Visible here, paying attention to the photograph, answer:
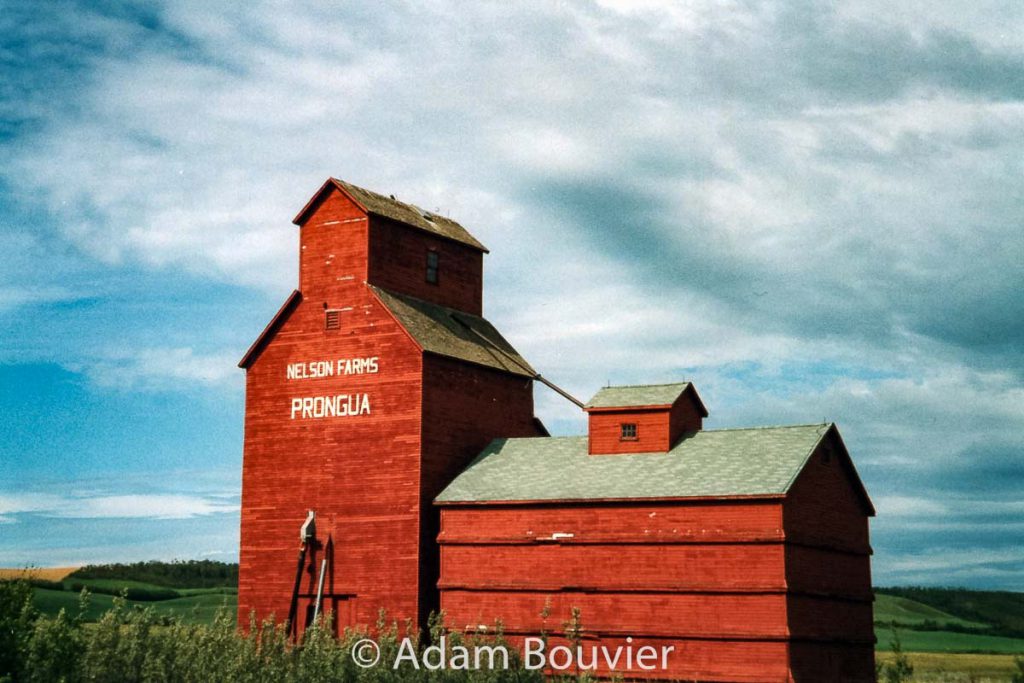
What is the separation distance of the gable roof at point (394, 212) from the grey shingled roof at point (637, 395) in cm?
966

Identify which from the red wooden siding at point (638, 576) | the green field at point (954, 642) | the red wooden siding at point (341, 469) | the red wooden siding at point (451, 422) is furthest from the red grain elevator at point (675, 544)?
the green field at point (954, 642)

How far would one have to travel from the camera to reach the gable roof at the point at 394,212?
39.0 meters

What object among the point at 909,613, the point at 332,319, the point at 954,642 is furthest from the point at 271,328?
the point at 909,613

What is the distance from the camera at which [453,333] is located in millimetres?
39656

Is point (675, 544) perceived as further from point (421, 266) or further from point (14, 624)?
point (14, 624)

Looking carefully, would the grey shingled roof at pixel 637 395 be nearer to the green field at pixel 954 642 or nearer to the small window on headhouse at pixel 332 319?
the small window on headhouse at pixel 332 319

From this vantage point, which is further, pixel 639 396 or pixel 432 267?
pixel 432 267

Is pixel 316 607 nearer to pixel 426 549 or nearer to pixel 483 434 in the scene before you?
pixel 426 549

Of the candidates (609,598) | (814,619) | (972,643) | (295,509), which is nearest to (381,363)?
(295,509)

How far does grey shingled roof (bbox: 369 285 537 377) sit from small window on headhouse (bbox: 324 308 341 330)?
1.54 m

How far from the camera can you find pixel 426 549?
35.2 metres

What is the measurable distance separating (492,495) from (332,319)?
337 inches

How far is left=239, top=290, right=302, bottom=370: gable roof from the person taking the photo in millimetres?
38906

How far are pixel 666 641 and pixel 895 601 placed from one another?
213ft
